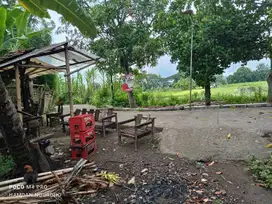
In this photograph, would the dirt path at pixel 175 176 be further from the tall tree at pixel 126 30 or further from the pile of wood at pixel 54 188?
the tall tree at pixel 126 30

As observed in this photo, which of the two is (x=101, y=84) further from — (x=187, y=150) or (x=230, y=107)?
(x=187, y=150)

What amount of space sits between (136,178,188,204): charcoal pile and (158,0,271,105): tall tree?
645cm

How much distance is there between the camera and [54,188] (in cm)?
291

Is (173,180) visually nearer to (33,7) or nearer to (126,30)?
(33,7)

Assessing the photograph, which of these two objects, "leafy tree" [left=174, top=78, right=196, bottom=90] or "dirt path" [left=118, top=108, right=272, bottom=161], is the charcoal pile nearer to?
"dirt path" [left=118, top=108, right=272, bottom=161]

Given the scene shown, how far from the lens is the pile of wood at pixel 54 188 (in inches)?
107

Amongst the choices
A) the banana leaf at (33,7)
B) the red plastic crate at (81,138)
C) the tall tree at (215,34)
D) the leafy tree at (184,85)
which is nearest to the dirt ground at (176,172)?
the red plastic crate at (81,138)

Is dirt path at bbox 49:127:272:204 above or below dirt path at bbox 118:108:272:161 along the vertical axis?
below

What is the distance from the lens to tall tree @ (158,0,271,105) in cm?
790

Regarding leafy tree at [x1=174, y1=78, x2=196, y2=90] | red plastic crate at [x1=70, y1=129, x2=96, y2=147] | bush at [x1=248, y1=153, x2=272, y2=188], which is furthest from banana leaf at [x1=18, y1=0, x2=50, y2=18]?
leafy tree at [x1=174, y1=78, x2=196, y2=90]

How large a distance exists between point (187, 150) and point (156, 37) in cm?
699

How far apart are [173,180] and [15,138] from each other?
104 inches

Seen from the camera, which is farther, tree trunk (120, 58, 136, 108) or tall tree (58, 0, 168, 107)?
tree trunk (120, 58, 136, 108)

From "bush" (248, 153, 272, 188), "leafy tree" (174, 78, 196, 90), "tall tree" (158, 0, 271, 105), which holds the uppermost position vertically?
"tall tree" (158, 0, 271, 105)
